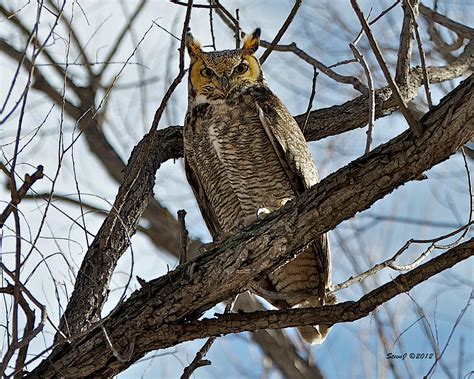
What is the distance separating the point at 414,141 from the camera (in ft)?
6.98

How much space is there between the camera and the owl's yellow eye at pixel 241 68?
363 centimetres

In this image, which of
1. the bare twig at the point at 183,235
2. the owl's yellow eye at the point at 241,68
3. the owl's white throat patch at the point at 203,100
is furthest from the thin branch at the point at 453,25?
the bare twig at the point at 183,235

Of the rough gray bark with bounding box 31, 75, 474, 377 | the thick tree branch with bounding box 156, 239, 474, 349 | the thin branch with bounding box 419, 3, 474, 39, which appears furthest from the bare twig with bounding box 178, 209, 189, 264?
the thin branch with bounding box 419, 3, 474, 39

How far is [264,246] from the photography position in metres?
2.39

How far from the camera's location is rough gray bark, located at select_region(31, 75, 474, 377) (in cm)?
210

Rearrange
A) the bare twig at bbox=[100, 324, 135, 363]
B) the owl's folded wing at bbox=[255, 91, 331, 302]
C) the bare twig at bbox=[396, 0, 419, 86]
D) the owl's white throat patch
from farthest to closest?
the owl's white throat patch → the bare twig at bbox=[396, 0, 419, 86] → the owl's folded wing at bbox=[255, 91, 331, 302] → the bare twig at bbox=[100, 324, 135, 363]

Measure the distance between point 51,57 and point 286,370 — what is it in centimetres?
286

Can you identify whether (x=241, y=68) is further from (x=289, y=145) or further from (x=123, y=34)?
(x=123, y=34)

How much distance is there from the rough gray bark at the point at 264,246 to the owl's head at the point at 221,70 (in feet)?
3.05

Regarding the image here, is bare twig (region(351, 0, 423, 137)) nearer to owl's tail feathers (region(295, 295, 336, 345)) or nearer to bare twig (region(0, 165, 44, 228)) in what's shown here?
bare twig (region(0, 165, 44, 228))

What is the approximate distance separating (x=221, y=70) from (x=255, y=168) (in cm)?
60

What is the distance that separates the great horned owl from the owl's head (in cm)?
2

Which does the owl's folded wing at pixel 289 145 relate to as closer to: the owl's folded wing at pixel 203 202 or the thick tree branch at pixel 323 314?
the owl's folded wing at pixel 203 202

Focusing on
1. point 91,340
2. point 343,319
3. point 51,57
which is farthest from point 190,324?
point 51,57
